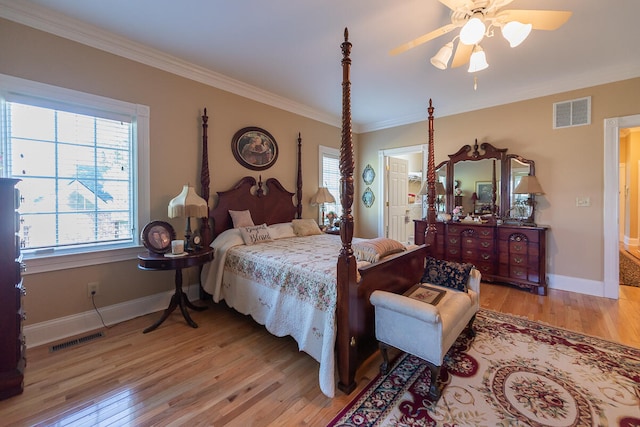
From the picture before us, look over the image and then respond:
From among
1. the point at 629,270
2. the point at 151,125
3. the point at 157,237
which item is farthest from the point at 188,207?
the point at 629,270

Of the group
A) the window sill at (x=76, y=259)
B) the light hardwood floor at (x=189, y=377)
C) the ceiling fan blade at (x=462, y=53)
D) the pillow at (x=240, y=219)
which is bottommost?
the light hardwood floor at (x=189, y=377)

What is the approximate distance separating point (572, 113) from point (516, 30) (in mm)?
2622

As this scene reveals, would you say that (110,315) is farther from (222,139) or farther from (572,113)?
(572,113)

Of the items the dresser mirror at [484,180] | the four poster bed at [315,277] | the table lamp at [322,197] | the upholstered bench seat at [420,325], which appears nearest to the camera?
the upholstered bench seat at [420,325]

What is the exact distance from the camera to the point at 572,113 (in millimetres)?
3527

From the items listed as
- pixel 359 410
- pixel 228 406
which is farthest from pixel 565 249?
pixel 228 406

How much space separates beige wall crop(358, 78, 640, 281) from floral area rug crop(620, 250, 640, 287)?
3.51 ft

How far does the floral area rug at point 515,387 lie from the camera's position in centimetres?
157

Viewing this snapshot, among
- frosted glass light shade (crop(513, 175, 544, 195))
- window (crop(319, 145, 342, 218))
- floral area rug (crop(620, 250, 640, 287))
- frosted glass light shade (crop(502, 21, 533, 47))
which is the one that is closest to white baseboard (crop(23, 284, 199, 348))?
window (crop(319, 145, 342, 218))

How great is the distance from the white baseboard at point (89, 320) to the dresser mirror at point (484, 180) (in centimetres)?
437

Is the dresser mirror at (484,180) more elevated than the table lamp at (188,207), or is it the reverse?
the dresser mirror at (484,180)

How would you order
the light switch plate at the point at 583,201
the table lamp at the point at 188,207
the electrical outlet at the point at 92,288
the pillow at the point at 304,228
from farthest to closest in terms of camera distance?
the pillow at the point at 304,228 < the light switch plate at the point at 583,201 < the table lamp at the point at 188,207 < the electrical outlet at the point at 92,288

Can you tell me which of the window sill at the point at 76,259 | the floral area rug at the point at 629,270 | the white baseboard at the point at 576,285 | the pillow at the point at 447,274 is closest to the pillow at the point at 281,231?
the window sill at the point at 76,259

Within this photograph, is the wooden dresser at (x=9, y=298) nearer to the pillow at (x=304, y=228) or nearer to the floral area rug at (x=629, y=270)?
the pillow at (x=304, y=228)
